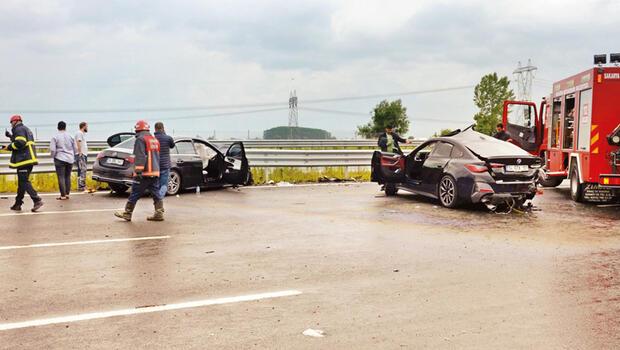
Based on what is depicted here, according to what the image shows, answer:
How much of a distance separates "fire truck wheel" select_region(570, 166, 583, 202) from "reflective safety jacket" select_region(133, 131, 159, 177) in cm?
921

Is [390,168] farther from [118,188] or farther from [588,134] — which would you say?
[118,188]

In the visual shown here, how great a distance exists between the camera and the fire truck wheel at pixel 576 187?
1402cm

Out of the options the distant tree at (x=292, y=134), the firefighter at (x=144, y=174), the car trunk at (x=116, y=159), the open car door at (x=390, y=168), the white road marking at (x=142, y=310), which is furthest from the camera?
the distant tree at (x=292, y=134)

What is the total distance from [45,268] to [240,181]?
9.48 meters

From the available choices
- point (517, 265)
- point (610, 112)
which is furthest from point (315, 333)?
point (610, 112)

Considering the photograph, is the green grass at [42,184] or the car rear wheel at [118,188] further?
the green grass at [42,184]

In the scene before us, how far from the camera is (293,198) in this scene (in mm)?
14781

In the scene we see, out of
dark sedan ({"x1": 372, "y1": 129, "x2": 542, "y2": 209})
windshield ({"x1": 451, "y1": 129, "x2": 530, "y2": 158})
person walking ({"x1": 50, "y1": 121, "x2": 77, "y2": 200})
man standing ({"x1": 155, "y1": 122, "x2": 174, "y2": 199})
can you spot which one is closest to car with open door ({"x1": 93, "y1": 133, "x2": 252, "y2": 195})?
person walking ({"x1": 50, "y1": 121, "x2": 77, "y2": 200})

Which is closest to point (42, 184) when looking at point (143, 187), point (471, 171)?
point (143, 187)

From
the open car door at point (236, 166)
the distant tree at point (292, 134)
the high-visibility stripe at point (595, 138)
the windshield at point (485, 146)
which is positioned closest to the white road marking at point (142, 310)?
the windshield at point (485, 146)

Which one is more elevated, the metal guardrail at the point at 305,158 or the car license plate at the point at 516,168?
the car license plate at the point at 516,168

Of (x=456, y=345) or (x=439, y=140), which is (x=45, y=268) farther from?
(x=439, y=140)

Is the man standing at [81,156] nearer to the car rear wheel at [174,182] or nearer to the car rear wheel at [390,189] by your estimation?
the car rear wheel at [174,182]

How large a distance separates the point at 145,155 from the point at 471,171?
19.9 feet
